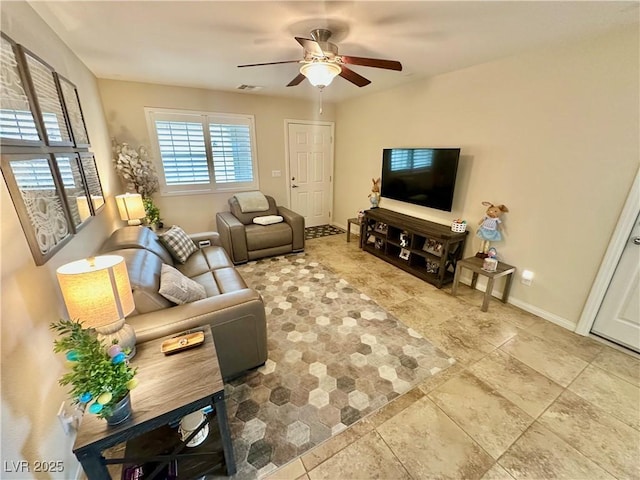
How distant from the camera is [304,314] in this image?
2.65m

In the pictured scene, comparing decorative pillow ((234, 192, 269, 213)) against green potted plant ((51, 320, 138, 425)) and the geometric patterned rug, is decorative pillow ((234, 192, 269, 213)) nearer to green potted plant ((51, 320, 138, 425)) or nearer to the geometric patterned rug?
the geometric patterned rug

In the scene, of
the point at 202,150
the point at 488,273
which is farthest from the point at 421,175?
the point at 202,150

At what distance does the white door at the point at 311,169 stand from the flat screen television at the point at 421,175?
63.6 inches

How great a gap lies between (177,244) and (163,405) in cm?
204

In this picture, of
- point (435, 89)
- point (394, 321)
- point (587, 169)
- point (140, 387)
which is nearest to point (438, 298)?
point (394, 321)

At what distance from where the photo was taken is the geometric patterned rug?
16.6ft

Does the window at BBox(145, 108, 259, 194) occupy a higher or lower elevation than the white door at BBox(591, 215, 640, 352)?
higher

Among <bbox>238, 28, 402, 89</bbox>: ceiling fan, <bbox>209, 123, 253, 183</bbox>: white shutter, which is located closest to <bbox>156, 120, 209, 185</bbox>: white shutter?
<bbox>209, 123, 253, 183</bbox>: white shutter

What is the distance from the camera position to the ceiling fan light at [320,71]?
201cm

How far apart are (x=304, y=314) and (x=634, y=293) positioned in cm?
276

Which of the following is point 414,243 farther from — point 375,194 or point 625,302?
point 625,302

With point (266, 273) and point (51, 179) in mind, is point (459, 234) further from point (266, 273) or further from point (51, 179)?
point (51, 179)

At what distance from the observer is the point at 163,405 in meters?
1.12

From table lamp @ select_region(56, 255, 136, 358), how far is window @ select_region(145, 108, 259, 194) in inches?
125
